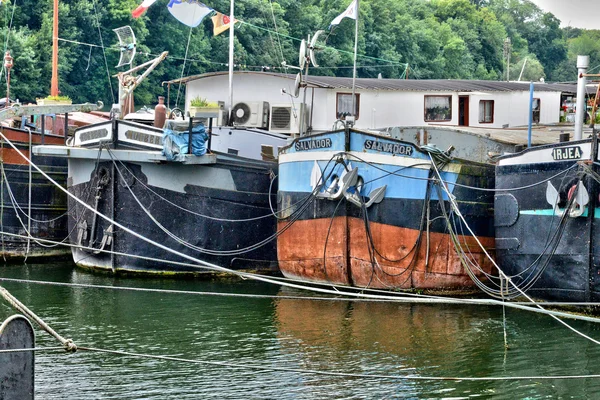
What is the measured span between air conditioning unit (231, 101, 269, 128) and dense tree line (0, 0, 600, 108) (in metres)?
9.69

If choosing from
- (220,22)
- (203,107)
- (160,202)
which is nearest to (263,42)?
(220,22)

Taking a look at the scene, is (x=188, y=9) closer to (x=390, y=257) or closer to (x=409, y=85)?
(x=409, y=85)

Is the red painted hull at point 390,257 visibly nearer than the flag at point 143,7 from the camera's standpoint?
Yes

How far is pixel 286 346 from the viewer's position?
48.1 feet

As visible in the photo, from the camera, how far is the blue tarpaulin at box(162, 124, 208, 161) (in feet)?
63.7

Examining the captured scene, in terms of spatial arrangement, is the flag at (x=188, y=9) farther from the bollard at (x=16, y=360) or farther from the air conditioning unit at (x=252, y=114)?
the bollard at (x=16, y=360)

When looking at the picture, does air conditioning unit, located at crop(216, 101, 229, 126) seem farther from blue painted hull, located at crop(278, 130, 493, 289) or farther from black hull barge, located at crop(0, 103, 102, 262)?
blue painted hull, located at crop(278, 130, 493, 289)

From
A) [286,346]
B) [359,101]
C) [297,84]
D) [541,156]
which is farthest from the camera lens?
[359,101]

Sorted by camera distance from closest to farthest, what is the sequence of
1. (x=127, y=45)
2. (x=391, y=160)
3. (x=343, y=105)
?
(x=391, y=160) < (x=127, y=45) < (x=343, y=105)

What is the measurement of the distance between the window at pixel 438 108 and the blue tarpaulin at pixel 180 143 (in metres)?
6.80

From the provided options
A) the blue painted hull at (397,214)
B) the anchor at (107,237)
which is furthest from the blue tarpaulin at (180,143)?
the blue painted hull at (397,214)

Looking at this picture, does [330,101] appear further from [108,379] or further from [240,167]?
[108,379]

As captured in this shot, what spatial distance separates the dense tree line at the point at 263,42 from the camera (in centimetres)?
4997

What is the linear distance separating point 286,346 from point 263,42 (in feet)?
148
